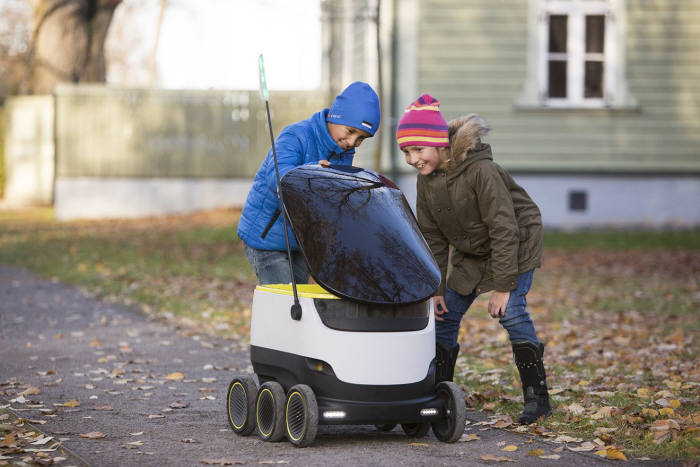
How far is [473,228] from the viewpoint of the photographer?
5414mm

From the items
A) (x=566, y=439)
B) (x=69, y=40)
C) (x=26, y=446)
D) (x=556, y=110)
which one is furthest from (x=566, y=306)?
(x=69, y=40)

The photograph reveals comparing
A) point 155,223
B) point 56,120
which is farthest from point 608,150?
point 56,120

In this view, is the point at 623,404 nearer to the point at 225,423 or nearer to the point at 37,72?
the point at 225,423

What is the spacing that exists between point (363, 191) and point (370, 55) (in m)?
13.6

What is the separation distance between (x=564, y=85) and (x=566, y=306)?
→ 7.83 meters

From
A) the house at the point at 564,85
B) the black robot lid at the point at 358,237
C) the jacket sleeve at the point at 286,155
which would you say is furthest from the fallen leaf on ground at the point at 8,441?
the house at the point at 564,85

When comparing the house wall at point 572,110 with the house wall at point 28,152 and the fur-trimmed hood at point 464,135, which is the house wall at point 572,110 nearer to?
the fur-trimmed hood at point 464,135

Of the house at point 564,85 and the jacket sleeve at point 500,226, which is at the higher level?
the house at point 564,85

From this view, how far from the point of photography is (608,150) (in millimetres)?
17812

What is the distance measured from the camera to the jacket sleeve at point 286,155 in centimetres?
524

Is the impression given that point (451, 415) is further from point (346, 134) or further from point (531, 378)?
point (346, 134)

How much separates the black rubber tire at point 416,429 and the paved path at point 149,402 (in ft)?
0.13

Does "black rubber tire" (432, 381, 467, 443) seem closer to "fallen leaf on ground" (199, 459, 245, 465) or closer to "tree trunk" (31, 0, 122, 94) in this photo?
"fallen leaf on ground" (199, 459, 245, 465)

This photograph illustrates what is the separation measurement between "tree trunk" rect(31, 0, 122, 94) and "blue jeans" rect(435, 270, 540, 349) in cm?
2156
